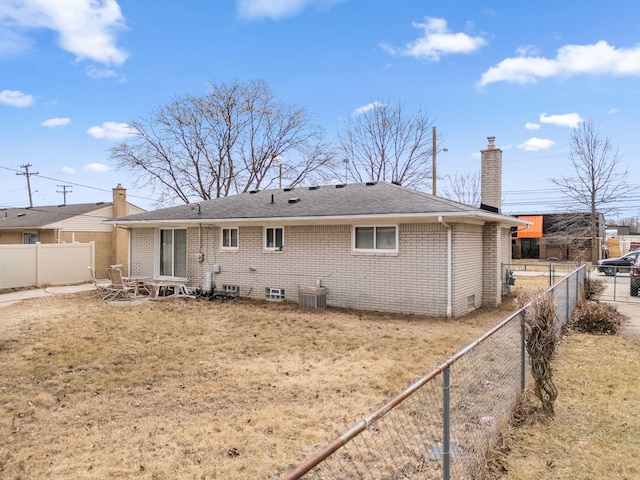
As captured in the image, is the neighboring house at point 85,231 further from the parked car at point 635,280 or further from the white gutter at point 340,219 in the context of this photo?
the parked car at point 635,280

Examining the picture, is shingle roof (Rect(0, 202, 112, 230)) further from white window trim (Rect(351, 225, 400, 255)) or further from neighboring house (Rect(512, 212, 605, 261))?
neighboring house (Rect(512, 212, 605, 261))

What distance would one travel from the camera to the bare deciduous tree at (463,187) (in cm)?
3909

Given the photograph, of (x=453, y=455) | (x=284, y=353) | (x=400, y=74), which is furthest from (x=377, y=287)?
(x=400, y=74)

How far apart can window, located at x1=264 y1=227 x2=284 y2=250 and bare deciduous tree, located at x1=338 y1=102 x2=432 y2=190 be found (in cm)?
2081

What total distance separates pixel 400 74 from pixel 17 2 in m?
17.0

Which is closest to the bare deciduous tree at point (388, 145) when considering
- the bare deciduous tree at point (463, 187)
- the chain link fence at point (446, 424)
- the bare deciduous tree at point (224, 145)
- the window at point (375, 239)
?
the bare deciduous tree at point (224, 145)

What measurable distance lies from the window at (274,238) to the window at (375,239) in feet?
8.59

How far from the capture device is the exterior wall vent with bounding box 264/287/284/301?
12766mm

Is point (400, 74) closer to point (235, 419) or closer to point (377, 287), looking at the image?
point (377, 287)

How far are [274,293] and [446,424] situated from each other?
415 inches

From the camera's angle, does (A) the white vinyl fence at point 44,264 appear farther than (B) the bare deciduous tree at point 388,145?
No

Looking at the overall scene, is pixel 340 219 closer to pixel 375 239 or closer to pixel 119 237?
pixel 375 239

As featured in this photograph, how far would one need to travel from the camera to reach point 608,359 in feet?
21.9

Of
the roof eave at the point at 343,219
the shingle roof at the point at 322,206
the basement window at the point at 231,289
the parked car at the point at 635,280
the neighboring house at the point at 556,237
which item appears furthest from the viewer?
the neighboring house at the point at 556,237
